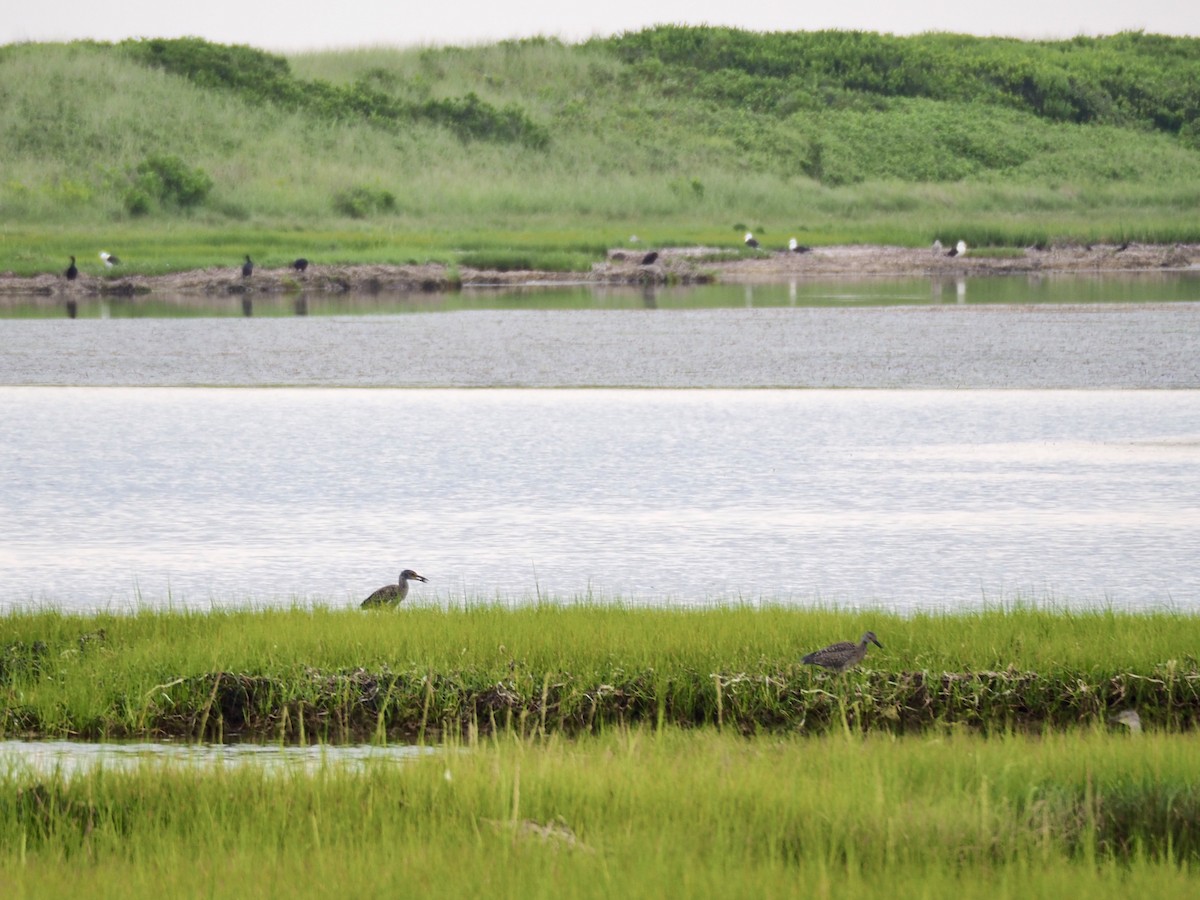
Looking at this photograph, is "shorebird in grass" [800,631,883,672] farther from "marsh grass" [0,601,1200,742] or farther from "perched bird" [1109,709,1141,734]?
"perched bird" [1109,709,1141,734]

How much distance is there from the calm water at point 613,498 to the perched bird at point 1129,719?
8.96ft

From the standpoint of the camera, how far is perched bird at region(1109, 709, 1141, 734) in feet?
27.5

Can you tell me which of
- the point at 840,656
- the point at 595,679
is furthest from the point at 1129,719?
the point at 595,679

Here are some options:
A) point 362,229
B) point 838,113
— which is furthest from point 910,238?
point 838,113

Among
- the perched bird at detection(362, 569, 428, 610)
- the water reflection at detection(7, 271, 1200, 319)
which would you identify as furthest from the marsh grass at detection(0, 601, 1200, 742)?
the water reflection at detection(7, 271, 1200, 319)

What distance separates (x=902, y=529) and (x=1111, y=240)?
57050 millimetres

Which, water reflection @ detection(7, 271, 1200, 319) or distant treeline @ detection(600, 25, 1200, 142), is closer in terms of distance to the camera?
water reflection @ detection(7, 271, 1200, 319)

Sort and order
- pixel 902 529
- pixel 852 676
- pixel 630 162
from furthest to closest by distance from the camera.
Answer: pixel 630 162, pixel 902 529, pixel 852 676

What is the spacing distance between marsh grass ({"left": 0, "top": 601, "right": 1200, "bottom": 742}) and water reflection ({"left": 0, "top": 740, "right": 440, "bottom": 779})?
187mm

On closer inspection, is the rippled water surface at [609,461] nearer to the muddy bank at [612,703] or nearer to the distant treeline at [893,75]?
the muddy bank at [612,703]

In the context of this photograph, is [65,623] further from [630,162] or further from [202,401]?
[630,162]

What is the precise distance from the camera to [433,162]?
8938 cm

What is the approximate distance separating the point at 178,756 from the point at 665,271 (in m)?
51.9

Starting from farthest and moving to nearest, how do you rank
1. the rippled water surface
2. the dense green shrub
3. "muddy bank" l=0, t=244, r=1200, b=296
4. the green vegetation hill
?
the green vegetation hill, the dense green shrub, "muddy bank" l=0, t=244, r=1200, b=296, the rippled water surface
